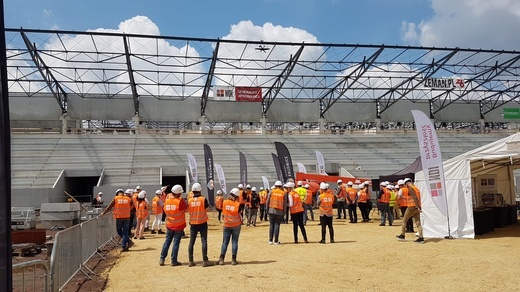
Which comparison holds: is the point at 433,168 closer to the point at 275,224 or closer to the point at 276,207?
the point at 276,207

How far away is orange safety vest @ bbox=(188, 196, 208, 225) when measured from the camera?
9.30 m

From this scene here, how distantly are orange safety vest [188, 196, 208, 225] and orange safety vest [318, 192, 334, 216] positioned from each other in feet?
12.9

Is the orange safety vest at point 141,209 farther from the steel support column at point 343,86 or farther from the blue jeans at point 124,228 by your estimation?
the steel support column at point 343,86

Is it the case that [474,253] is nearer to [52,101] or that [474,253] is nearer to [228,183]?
[228,183]

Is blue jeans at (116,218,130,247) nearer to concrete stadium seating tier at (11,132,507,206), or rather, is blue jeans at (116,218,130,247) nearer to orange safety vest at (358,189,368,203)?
orange safety vest at (358,189,368,203)

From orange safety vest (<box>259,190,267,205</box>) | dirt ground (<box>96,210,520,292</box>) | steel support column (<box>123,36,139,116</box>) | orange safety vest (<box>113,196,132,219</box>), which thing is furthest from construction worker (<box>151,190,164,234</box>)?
steel support column (<box>123,36,139,116</box>)

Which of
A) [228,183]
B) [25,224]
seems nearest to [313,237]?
[25,224]

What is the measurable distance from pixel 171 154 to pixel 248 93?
8.29m

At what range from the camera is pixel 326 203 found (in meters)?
12.1

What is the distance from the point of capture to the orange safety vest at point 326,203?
12.0m

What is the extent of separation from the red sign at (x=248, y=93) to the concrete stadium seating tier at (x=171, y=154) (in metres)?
4.32

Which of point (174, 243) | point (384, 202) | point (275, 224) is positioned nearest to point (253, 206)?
point (384, 202)

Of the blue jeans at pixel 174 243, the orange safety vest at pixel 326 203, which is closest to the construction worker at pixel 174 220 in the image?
the blue jeans at pixel 174 243

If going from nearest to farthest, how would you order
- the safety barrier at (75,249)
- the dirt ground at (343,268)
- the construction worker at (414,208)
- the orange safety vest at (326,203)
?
the safety barrier at (75,249), the dirt ground at (343,268), the construction worker at (414,208), the orange safety vest at (326,203)
